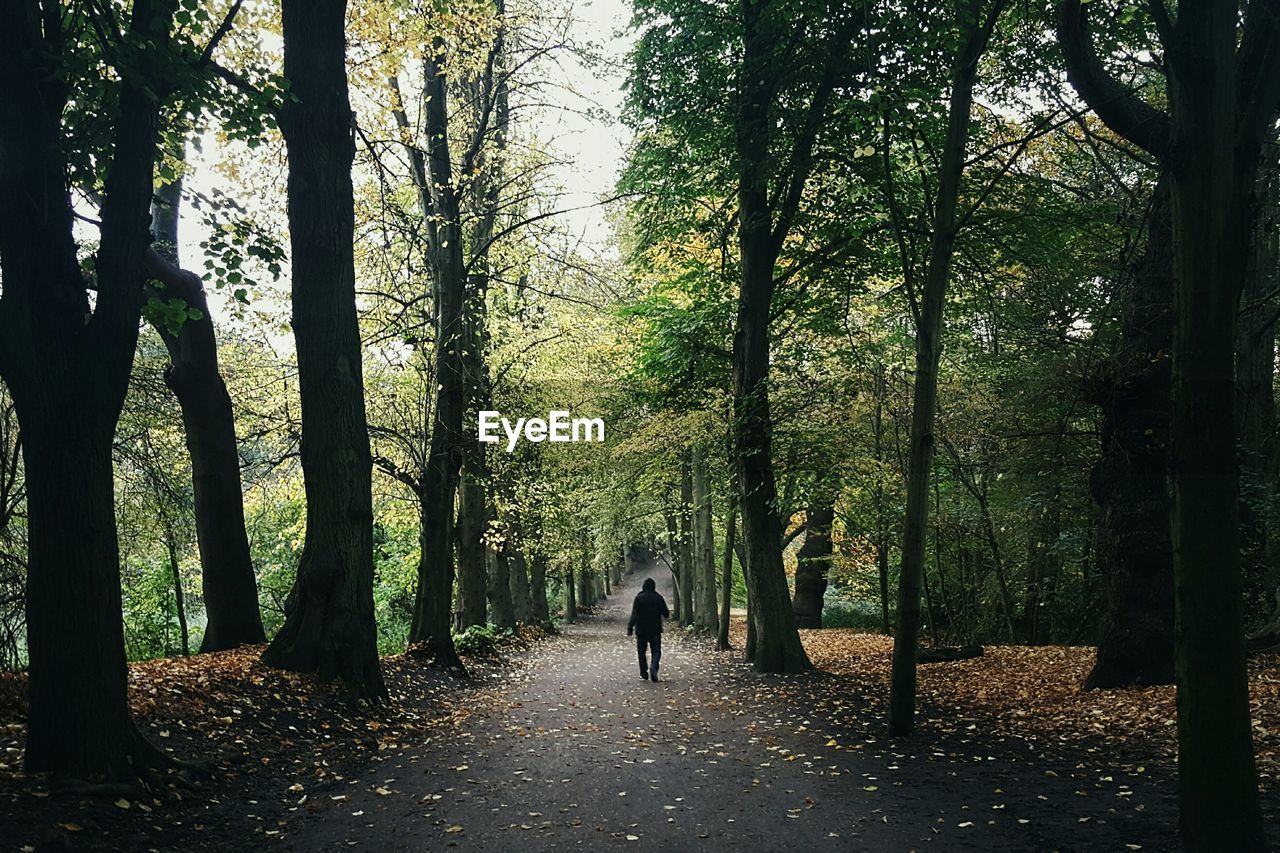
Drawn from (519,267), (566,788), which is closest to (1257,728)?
(566,788)

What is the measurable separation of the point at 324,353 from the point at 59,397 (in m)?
4.34

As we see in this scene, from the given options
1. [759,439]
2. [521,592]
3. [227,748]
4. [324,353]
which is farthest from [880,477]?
[521,592]

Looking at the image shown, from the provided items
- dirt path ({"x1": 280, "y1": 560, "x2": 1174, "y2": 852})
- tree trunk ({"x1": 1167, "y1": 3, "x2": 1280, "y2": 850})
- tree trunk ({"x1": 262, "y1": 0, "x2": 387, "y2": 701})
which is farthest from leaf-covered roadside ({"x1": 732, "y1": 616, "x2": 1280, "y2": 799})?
tree trunk ({"x1": 262, "y1": 0, "x2": 387, "y2": 701})

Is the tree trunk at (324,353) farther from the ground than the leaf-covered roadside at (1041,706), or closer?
farther from the ground

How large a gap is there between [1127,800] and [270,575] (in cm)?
3175

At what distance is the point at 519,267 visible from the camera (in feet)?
58.0

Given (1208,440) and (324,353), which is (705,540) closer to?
(324,353)

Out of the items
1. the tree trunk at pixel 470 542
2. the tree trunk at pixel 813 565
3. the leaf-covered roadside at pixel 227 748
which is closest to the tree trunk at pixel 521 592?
the tree trunk at pixel 470 542

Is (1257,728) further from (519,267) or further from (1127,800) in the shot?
(519,267)

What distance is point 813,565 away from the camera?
28297mm

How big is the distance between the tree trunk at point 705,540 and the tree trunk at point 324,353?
1344 centimetres

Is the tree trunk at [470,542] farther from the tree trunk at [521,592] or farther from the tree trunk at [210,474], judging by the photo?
the tree trunk at [521,592]

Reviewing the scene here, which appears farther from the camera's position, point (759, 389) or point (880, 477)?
point (880, 477)

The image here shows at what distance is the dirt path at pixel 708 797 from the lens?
5680mm
